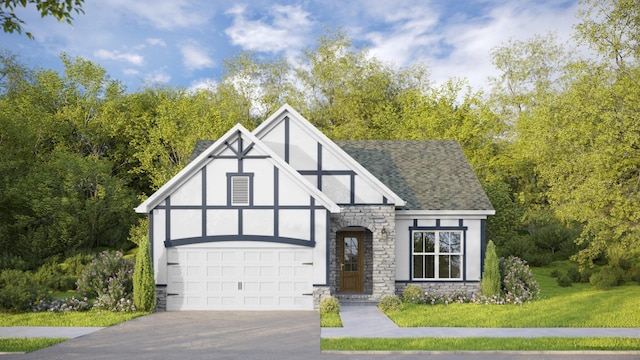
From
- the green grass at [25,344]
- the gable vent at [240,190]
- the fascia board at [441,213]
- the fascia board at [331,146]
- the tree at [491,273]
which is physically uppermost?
the fascia board at [331,146]

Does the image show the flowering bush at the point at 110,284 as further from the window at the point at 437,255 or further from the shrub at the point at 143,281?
the window at the point at 437,255

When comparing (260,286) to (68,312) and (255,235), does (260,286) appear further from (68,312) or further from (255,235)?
(68,312)

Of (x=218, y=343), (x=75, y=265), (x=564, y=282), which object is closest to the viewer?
(x=218, y=343)

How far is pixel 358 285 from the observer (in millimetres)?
20812

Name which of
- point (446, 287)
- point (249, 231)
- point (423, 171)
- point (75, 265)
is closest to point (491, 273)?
point (446, 287)

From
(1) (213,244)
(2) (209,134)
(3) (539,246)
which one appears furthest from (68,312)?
(3) (539,246)

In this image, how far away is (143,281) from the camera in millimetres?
16906

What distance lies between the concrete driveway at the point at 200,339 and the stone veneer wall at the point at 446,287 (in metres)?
4.58

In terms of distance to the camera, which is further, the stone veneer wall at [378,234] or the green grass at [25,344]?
the stone veneer wall at [378,234]

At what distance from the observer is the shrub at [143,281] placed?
55.5 ft

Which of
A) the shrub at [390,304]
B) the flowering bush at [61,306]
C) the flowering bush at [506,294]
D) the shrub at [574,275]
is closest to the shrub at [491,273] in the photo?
the flowering bush at [506,294]

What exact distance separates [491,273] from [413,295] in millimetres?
2827

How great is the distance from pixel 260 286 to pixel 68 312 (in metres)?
6.00

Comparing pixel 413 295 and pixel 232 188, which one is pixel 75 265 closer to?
pixel 232 188
